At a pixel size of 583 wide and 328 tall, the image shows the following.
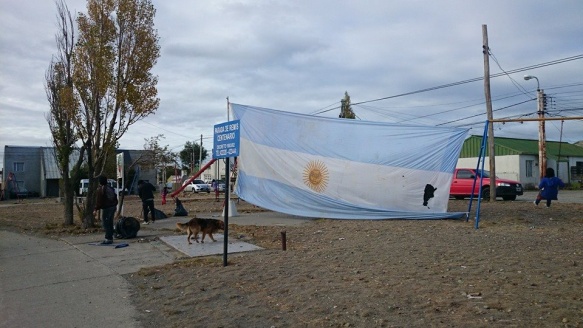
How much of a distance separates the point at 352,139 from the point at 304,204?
2.57 m

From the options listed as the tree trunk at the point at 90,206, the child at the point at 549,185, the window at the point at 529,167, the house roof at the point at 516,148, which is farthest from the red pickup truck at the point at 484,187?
the window at the point at 529,167

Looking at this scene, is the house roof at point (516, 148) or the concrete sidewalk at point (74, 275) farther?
the house roof at point (516, 148)

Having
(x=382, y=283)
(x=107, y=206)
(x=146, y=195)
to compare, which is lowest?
(x=382, y=283)

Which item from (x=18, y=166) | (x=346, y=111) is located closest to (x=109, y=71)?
(x=346, y=111)

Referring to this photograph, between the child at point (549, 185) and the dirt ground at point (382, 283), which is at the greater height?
the child at point (549, 185)

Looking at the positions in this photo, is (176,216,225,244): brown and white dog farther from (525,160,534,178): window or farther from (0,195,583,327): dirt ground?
(525,160,534,178): window

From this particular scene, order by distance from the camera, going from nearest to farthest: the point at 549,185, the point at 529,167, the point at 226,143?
the point at 226,143, the point at 549,185, the point at 529,167

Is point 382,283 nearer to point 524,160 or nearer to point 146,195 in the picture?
point 146,195

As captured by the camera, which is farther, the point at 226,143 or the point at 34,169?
the point at 34,169

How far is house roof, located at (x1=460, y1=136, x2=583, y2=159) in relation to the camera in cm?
4944

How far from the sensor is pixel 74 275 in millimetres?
8992

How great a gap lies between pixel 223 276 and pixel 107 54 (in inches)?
373

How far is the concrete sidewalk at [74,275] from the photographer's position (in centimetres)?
654

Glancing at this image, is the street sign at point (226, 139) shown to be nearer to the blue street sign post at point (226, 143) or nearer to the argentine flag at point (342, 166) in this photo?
the blue street sign post at point (226, 143)
